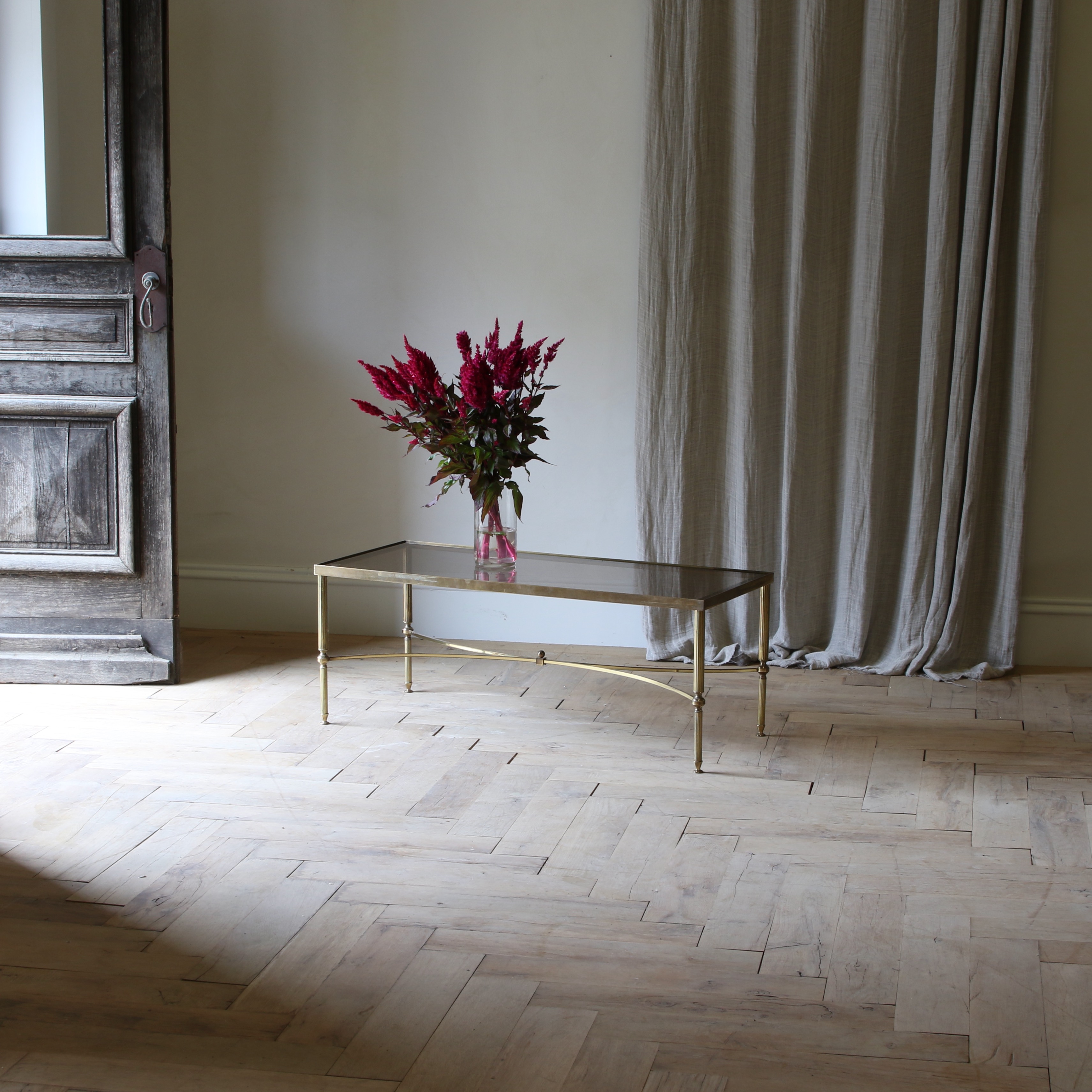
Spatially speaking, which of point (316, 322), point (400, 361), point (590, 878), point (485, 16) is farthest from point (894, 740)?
point (485, 16)

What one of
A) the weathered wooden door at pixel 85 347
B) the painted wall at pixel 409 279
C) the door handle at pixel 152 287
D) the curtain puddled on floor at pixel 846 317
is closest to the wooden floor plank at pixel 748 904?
the curtain puddled on floor at pixel 846 317

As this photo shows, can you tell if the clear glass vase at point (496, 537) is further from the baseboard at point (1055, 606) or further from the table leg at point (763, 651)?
the baseboard at point (1055, 606)

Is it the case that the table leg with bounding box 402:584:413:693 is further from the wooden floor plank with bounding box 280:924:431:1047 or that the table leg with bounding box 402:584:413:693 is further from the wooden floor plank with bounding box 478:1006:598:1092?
the wooden floor plank with bounding box 478:1006:598:1092

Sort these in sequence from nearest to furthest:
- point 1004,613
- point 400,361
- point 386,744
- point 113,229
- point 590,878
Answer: point 590,878 < point 386,744 < point 113,229 < point 1004,613 < point 400,361

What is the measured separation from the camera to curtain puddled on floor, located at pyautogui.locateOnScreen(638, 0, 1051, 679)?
10.4ft

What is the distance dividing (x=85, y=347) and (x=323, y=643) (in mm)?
1108

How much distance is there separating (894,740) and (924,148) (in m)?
1.65

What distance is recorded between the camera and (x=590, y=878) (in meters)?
2.05

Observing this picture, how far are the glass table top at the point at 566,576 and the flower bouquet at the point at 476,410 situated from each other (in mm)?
186

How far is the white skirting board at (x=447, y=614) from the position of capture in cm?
346

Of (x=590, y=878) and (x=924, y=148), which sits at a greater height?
(x=924, y=148)

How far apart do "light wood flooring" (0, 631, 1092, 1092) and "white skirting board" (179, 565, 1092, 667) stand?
40cm

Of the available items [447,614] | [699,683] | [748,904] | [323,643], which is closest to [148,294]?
[323,643]

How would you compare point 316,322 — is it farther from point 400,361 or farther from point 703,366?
point 703,366
